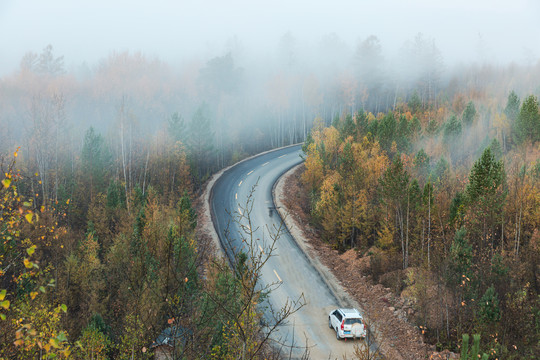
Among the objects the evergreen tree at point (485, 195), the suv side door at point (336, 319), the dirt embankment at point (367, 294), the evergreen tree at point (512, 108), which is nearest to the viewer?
the dirt embankment at point (367, 294)

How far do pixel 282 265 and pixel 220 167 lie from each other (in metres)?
29.0

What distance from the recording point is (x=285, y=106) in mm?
78188

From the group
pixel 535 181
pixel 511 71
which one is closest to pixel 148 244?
pixel 535 181

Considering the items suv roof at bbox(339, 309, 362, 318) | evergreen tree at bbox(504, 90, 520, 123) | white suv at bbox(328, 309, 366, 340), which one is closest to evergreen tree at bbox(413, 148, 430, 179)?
suv roof at bbox(339, 309, 362, 318)

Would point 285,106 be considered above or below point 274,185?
above

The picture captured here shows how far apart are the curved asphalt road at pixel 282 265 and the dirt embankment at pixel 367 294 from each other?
1.34 meters

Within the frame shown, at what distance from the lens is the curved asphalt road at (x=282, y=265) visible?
20.8 metres

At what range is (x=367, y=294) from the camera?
83.5 ft

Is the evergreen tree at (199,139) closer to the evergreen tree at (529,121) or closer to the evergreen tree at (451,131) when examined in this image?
the evergreen tree at (451,131)

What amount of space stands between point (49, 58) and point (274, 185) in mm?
59080

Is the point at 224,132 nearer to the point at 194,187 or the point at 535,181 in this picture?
the point at 194,187

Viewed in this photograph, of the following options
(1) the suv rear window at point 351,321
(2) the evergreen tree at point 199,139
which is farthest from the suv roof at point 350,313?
(2) the evergreen tree at point 199,139

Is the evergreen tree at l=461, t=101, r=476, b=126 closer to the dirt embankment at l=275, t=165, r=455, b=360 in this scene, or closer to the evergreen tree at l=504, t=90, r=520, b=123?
the evergreen tree at l=504, t=90, r=520, b=123

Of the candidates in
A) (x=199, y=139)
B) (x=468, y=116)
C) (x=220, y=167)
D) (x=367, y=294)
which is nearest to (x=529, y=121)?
(x=468, y=116)
